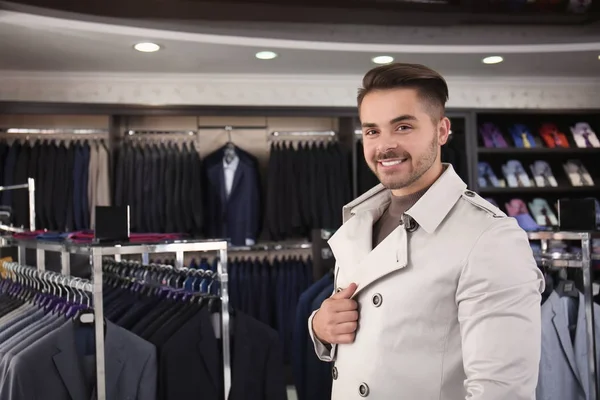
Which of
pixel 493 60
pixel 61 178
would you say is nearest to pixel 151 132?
pixel 61 178

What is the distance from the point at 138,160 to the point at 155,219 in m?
0.49

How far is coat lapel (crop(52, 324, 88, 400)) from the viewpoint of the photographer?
5.51ft

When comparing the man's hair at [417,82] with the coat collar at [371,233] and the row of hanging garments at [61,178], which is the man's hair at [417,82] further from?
the row of hanging garments at [61,178]

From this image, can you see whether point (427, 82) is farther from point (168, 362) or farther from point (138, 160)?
point (138, 160)

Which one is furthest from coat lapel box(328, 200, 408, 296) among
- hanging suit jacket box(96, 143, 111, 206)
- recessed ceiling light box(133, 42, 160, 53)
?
hanging suit jacket box(96, 143, 111, 206)

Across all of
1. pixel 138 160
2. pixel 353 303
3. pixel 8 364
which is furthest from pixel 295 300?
pixel 353 303

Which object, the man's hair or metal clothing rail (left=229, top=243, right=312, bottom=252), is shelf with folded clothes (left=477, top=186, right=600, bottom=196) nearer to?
metal clothing rail (left=229, top=243, right=312, bottom=252)

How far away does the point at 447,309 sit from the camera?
969mm

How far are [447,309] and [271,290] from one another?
3.29 metres

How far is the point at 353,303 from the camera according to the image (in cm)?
111

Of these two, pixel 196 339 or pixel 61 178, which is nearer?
pixel 196 339

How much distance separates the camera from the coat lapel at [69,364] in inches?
66.1

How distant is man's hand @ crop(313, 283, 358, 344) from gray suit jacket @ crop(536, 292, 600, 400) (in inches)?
54.8

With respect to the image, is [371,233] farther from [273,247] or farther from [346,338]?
[273,247]
